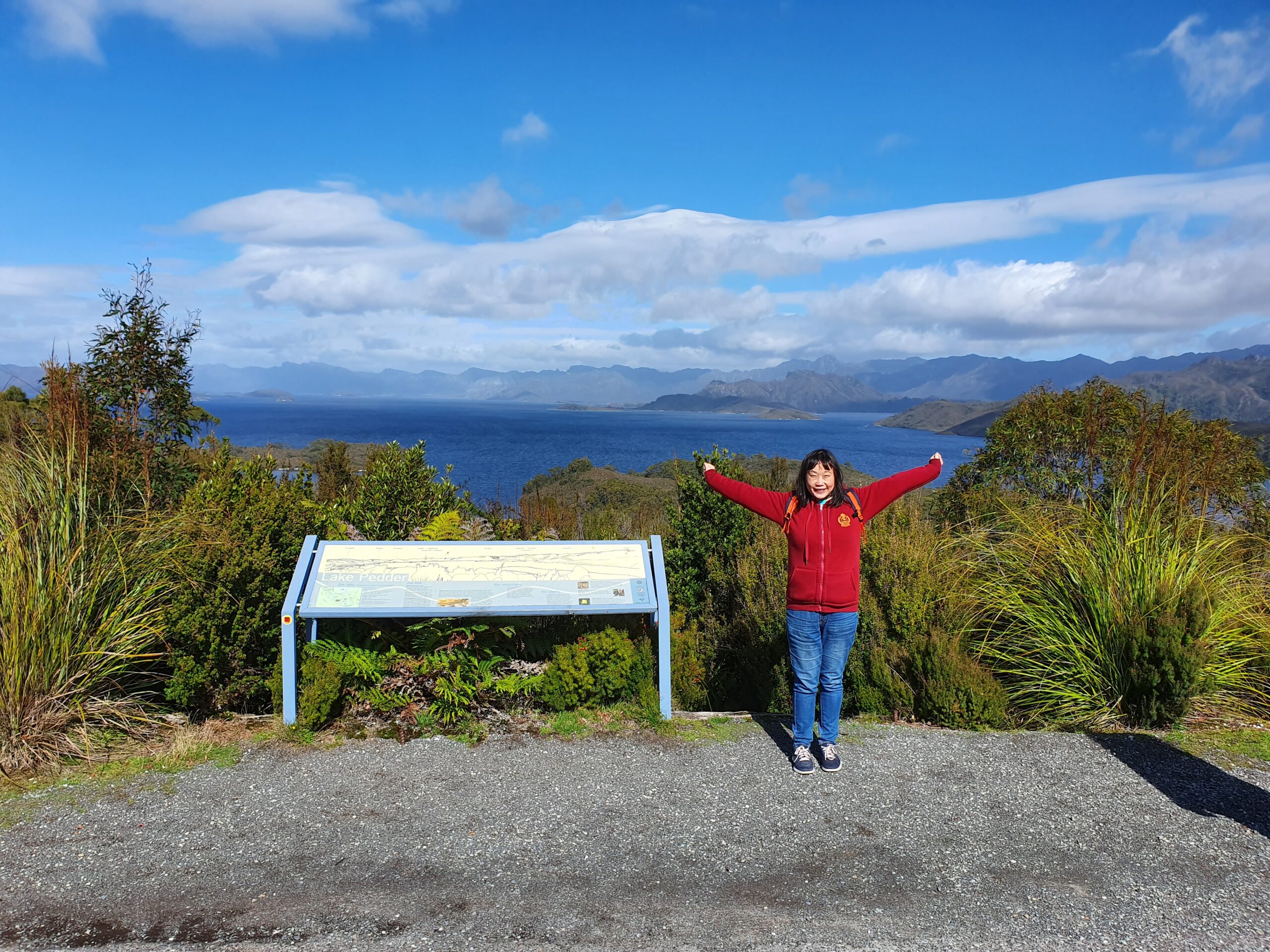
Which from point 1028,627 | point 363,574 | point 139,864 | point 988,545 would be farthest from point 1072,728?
point 139,864

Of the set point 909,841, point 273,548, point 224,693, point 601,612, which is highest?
point 273,548

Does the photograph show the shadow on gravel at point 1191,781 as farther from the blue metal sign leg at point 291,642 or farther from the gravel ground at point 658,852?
the blue metal sign leg at point 291,642

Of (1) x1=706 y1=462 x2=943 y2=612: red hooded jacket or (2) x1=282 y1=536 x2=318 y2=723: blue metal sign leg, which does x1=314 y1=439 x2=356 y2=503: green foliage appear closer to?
(2) x1=282 y1=536 x2=318 y2=723: blue metal sign leg

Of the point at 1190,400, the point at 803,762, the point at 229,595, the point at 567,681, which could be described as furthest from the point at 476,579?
the point at 1190,400

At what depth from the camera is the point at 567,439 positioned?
110250mm

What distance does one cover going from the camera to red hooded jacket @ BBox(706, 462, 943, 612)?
4270 mm

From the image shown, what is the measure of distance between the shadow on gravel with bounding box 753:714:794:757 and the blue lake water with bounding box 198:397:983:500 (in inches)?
303

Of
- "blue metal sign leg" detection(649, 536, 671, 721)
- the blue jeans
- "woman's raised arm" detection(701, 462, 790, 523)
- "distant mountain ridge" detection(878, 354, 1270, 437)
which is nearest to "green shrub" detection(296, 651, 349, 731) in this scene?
"blue metal sign leg" detection(649, 536, 671, 721)

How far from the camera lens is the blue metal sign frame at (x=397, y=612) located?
178 inches

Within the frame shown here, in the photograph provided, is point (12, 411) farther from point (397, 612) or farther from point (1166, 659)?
point (1166, 659)

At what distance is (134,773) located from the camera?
13.5ft

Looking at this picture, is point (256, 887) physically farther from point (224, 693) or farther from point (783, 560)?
point (783, 560)

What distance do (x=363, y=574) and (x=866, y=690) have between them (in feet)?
11.1

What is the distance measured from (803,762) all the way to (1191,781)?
6.70 ft
